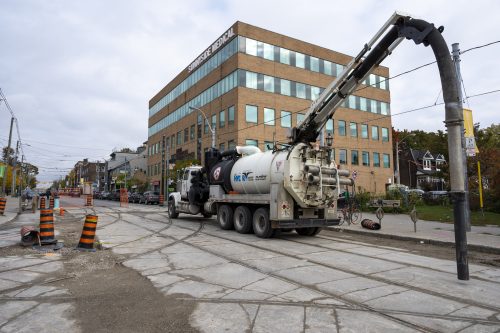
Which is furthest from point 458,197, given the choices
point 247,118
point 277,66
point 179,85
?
point 179,85

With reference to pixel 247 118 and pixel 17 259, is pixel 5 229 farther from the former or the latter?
pixel 247 118

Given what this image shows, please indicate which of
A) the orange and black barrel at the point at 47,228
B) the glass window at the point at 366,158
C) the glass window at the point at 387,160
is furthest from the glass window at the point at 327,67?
the orange and black barrel at the point at 47,228

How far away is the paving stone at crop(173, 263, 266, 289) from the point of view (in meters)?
6.67

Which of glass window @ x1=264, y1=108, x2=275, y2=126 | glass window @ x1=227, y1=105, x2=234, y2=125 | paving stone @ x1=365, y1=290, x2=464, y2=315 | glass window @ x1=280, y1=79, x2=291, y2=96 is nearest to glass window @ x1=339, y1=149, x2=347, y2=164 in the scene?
glass window @ x1=280, y1=79, x2=291, y2=96

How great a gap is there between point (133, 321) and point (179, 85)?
178 ft

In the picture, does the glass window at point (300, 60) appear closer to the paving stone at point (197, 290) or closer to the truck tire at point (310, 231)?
the truck tire at point (310, 231)

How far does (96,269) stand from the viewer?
26.0 feet

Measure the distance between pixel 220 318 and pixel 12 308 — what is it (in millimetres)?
3048

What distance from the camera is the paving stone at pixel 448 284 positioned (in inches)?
230

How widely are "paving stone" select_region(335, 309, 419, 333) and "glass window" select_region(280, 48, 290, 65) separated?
39955 millimetres

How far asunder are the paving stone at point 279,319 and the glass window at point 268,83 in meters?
37.3

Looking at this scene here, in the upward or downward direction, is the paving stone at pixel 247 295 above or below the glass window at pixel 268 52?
below

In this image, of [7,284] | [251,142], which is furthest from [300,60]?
[7,284]

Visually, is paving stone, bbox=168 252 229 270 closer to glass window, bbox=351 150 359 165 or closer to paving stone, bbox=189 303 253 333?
paving stone, bbox=189 303 253 333
